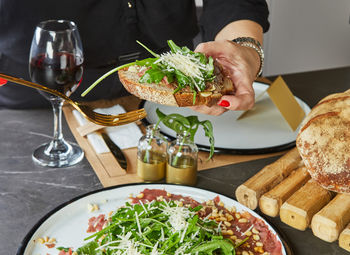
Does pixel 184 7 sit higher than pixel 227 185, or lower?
higher

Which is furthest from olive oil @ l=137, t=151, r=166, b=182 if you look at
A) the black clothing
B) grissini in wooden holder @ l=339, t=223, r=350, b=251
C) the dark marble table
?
the black clothing

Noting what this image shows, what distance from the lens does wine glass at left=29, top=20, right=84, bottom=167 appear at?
120 centimetres

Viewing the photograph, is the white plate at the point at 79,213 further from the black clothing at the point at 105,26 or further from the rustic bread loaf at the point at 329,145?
the black clothing at the point at 105,26

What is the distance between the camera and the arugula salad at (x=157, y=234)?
3.06 ft

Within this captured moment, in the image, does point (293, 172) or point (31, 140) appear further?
point (31, 140)

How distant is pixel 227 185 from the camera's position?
1.24 m

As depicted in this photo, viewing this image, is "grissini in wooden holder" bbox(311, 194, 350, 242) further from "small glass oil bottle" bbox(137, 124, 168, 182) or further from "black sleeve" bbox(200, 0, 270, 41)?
"black sleeve" bbox(200, 0, 270, 41)

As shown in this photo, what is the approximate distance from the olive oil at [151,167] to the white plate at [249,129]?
0.19 m

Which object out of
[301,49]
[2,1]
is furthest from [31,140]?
[301,49]

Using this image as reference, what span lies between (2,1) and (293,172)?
1.01 meters

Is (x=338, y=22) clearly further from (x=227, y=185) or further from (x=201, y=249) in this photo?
(x=201, y=249)

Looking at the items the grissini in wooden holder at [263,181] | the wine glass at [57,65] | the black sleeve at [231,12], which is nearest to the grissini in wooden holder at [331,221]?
the grissini in wooden holder at [263,181]

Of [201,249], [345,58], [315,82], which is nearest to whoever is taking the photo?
[201,249]

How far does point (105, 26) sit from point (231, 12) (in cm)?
44
